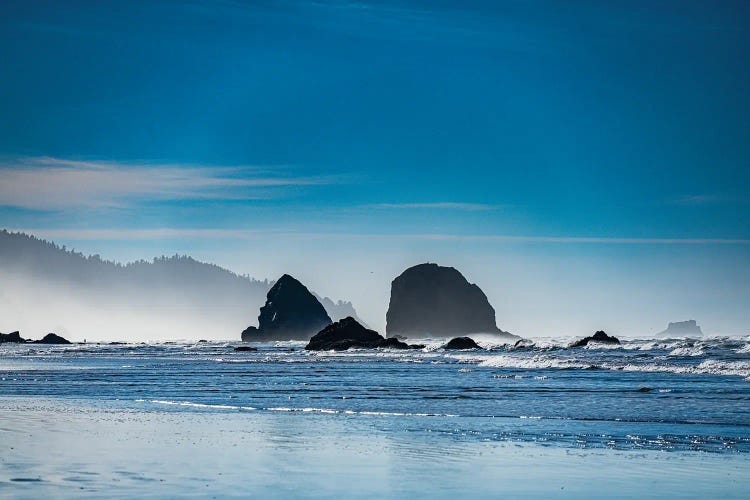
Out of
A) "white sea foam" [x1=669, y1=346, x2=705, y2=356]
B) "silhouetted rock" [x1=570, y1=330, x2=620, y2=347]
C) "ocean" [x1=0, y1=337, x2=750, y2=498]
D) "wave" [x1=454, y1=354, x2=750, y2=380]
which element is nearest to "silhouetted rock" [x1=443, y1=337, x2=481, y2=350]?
"silhouetted rock" [x1=570, y1=330, x2=620, y2=347]

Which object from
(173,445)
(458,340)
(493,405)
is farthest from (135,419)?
(458,340)

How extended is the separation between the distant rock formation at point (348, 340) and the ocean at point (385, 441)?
107m

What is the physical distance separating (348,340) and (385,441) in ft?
431

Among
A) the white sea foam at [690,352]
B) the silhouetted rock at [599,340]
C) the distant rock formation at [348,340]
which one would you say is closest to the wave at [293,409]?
the white sea foam at [690,352]

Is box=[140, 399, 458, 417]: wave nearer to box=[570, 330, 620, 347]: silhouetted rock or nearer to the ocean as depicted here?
the ocean

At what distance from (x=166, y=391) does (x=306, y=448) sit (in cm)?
2447

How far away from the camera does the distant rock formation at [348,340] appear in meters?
151

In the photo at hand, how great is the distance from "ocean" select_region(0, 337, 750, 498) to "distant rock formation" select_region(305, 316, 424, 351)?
10706 cm

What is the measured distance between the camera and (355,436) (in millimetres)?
23578

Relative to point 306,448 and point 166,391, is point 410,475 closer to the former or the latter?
point 306,448

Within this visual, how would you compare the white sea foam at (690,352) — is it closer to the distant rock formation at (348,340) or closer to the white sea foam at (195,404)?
the white sea foam at (195,404)

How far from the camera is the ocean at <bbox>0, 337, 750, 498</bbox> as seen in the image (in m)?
15.6

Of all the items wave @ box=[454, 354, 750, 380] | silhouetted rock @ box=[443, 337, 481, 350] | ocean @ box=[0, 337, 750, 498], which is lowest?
ocean @ box=[0, 337, 750, 498]

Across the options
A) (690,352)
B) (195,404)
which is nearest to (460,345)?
(690,352)
